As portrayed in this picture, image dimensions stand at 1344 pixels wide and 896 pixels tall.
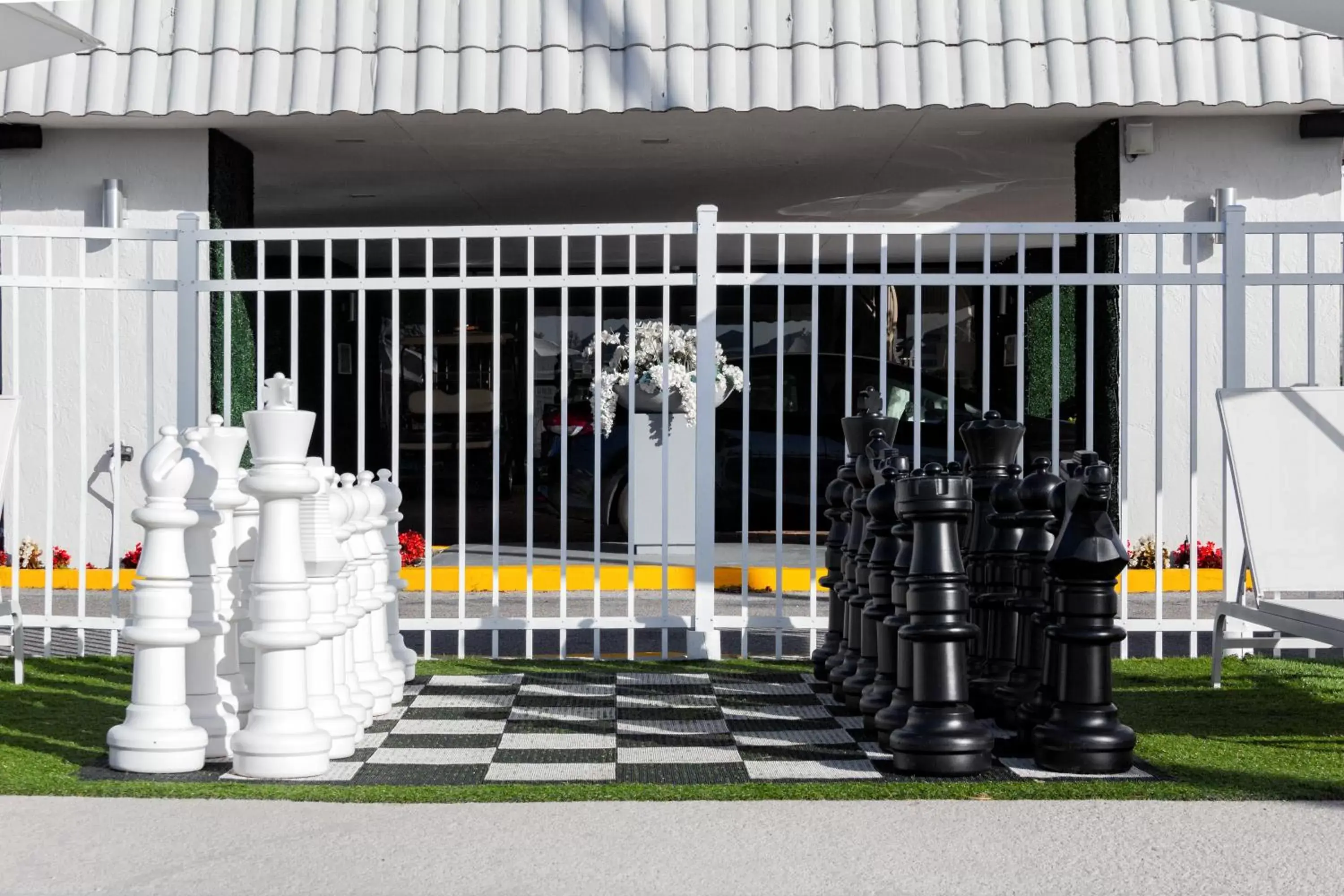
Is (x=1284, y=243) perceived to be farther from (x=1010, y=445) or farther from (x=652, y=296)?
(x=652, y=296)

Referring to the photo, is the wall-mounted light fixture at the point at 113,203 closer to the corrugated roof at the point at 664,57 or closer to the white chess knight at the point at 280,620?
the corrugated roof at the point at 664,57

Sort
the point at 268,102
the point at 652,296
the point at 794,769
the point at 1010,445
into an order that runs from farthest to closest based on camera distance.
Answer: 1. the point at 652,296
2. the point at 268,102
3. the point at 1010,445
4. the point at 794,769

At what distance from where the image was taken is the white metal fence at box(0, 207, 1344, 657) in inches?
247

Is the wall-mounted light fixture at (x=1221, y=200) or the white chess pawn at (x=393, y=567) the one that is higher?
the wall-mounted light fixture at (x=1221, y=200)

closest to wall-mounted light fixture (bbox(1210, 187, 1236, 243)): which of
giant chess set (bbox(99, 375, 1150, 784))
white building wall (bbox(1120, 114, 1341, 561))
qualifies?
white building wall (bbox(1120, 114, 1341, 561))

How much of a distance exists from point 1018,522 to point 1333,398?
169 cm

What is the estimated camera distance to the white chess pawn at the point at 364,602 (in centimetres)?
470

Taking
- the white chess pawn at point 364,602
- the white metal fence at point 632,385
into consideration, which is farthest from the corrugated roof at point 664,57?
the white chess pawn at point 364,602

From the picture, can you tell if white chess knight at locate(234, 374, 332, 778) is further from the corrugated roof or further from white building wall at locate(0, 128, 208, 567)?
white building wall at locate(0, 128, 208, 567)

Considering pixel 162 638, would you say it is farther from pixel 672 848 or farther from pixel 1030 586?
pixel 1030 586

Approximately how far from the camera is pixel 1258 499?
5.39 meters

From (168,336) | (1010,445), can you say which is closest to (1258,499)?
(1010,445)

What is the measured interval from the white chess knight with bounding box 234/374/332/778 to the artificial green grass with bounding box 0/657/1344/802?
0.11 metres

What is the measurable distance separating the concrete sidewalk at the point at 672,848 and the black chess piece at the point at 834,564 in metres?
1.83
